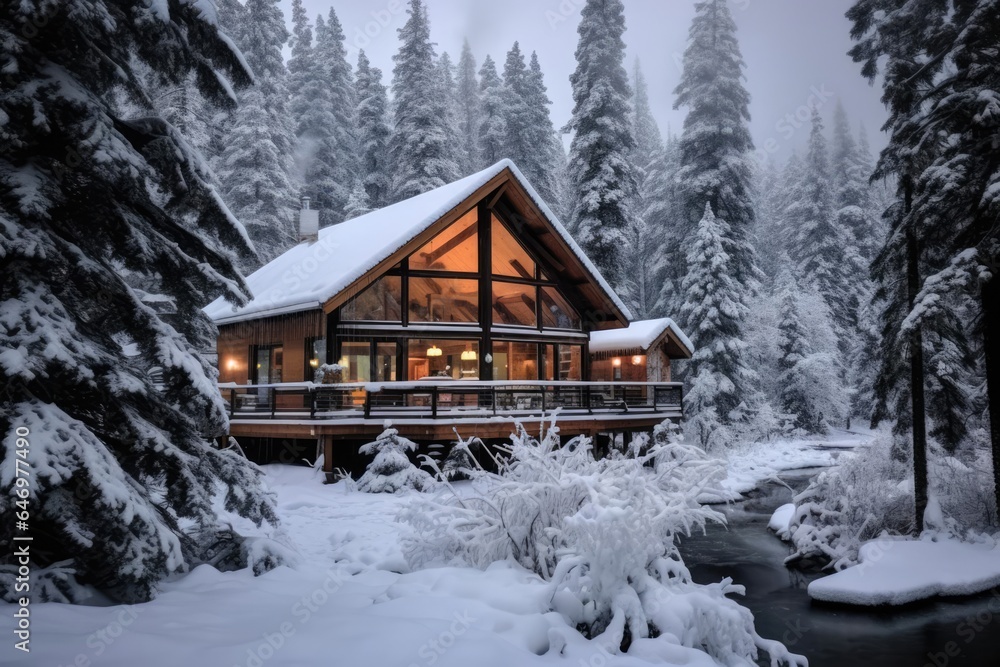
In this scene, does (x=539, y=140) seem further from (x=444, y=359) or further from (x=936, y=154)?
(x=936, y=154)

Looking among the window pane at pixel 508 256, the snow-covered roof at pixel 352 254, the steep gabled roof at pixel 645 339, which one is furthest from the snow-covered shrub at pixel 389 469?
the steep gabled roof at pixel 645 339

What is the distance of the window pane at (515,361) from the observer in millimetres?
20453

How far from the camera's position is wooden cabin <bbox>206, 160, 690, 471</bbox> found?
52.7 ft

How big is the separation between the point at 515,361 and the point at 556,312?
7.54 ft

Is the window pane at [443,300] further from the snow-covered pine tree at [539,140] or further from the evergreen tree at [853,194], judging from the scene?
the evergreen tree at [853,194]

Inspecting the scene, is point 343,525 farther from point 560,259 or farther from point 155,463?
point 560,259

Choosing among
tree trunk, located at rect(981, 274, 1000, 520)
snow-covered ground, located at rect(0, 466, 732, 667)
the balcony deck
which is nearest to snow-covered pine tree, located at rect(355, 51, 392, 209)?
the balcony deck

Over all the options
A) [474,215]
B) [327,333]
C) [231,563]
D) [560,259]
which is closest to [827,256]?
[560,259]

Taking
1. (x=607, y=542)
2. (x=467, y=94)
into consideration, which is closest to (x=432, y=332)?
(x=607, y=542)

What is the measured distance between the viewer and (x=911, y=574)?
33.8ft

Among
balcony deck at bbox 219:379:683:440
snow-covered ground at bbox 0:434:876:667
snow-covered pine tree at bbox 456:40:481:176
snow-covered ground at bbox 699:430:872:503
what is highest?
snow-covered pine tree at bbox 456:40:481:176

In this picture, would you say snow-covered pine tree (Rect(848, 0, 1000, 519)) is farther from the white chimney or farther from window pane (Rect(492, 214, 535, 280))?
the white chimney

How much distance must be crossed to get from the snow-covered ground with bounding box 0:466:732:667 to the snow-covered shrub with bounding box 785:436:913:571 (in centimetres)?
785

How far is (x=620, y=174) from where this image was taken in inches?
1176
